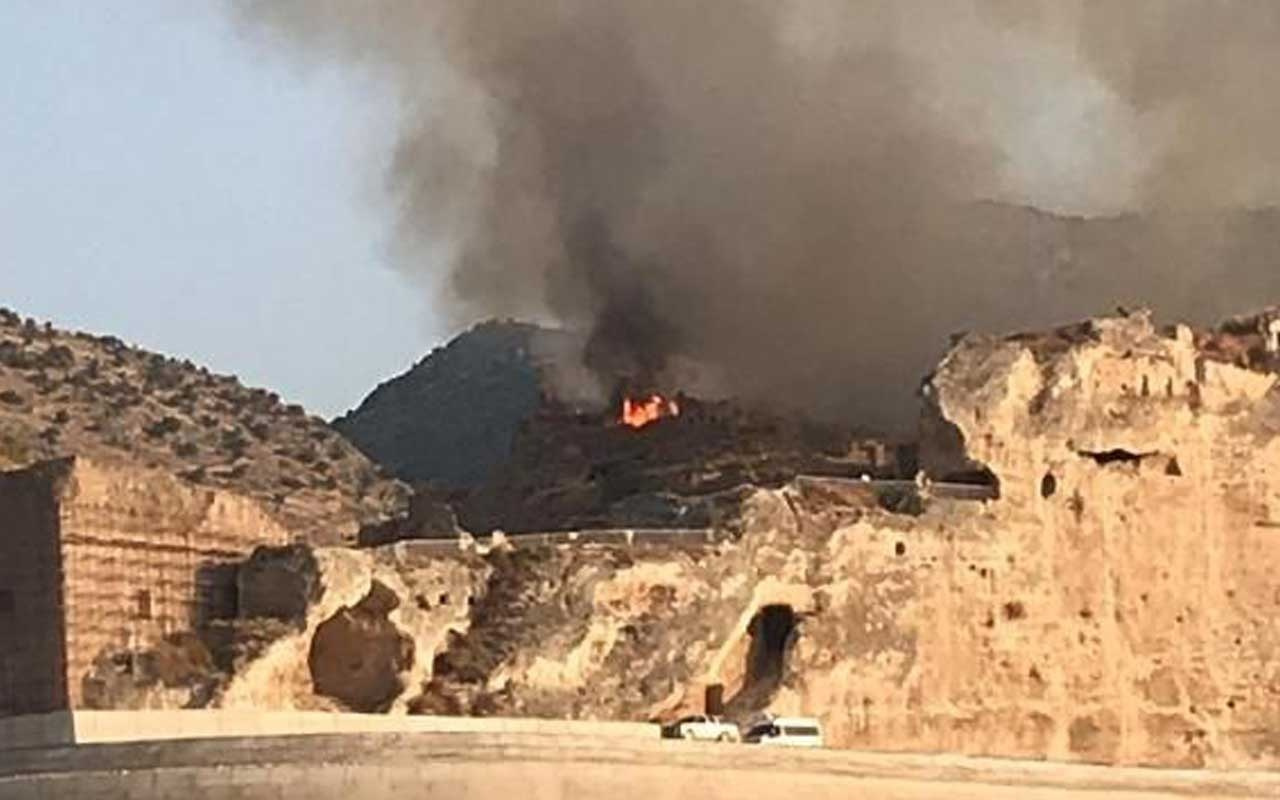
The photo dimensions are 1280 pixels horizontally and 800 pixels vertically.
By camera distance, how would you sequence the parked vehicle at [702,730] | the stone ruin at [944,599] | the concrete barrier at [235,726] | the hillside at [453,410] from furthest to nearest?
the hillside at [453,410] < the stone ruin at [944,599] < the parked vehicle at [702,730] < the concrete barrier at [235,726]

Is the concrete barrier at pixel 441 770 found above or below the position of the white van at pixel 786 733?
below

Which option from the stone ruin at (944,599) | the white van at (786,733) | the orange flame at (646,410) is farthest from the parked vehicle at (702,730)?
the orange flame at (646,410)

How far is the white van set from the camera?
45.0 metres

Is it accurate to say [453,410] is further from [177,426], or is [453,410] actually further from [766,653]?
[766,653]

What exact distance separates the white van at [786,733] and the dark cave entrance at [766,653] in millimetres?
1585

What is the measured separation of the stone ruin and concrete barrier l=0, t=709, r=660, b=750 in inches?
49.7

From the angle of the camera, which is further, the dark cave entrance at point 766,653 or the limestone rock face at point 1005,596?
the dark cave entrance at point 766,653

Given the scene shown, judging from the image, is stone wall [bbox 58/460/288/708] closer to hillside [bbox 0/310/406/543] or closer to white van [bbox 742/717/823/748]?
white van [bbox 742/717/823/748]

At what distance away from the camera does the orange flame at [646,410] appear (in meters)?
55.9

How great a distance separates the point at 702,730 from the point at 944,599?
6.17 meters

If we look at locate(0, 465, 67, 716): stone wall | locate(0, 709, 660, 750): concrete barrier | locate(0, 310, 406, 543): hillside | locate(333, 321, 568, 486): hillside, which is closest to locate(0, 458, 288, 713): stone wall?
locate(0, 465, 67, 716): stone wall

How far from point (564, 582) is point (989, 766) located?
6684 millimetres

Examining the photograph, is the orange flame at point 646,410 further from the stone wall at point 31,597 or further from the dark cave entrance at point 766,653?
the stone wall at point 31,597

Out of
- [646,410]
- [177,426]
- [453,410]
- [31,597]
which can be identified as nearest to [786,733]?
[31,597]
